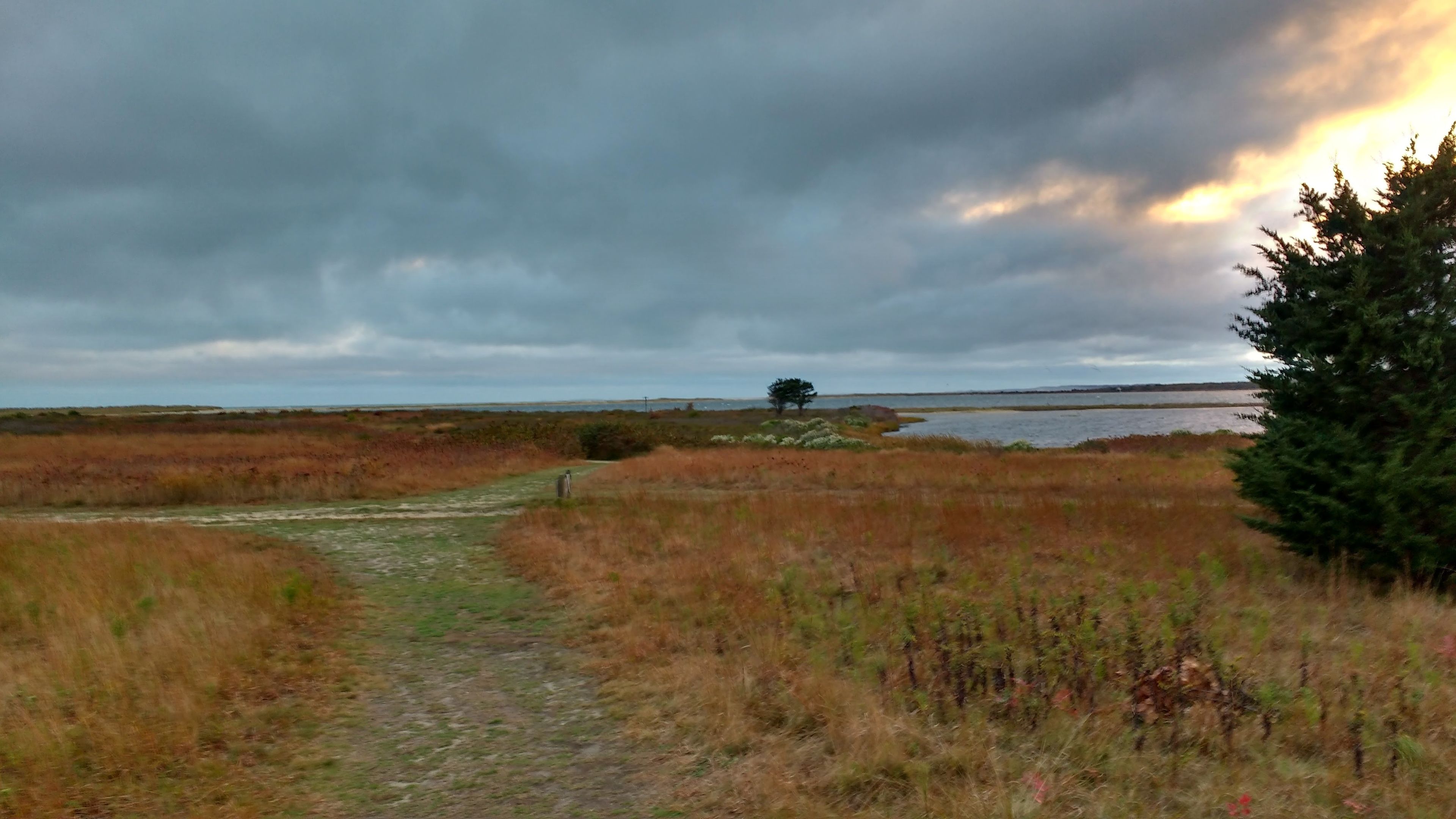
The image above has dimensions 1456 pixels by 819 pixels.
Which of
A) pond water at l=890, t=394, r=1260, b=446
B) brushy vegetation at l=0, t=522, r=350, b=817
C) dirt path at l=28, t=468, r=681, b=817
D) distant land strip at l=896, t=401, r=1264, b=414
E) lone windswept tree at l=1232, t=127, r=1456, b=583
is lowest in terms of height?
pond water at l=890, t=394, r=1260, b=446

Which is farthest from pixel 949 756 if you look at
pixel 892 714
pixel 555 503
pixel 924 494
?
pixel 924 494

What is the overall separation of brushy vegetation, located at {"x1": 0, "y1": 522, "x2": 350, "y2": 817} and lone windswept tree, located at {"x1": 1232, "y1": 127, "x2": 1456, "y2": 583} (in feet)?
40.0

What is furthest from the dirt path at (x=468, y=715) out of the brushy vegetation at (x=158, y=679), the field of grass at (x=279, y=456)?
the field of grass at (x=279, y=456)

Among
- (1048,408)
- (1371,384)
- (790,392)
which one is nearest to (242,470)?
(1371,384)

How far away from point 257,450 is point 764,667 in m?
38.9

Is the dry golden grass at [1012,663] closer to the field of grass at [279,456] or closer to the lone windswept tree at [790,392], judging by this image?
the field of grass at [279,456]

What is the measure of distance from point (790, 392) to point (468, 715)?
97361 mm

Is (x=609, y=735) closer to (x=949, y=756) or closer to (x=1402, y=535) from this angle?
(x=949, y=756)

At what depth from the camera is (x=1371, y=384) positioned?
10.4m

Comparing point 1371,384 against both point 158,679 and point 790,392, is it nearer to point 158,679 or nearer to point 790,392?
point 158,679

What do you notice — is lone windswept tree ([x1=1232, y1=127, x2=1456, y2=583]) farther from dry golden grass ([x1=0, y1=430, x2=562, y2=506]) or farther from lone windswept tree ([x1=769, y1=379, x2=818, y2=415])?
lone windswept tree ([x1=769, y1=379, x2=818, y2=415])

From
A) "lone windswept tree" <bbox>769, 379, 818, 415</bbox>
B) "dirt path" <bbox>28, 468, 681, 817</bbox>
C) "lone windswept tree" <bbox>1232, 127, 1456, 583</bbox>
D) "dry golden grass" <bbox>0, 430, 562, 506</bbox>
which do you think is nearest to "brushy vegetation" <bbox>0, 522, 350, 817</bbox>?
"dirt path" <bbox>28, 468, 681, 817</bbox>

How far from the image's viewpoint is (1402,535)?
9812mm

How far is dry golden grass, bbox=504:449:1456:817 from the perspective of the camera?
15.2 ft
